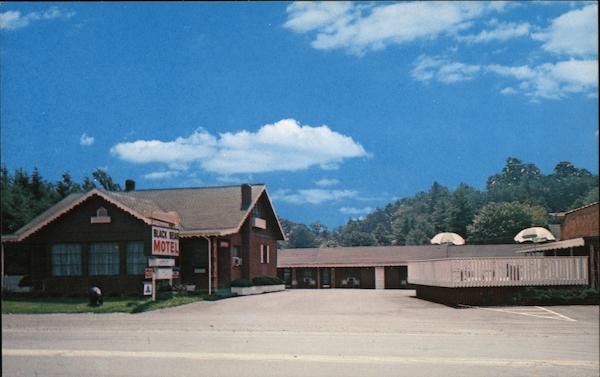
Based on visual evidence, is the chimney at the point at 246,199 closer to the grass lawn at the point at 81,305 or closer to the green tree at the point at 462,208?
the grass lawn at the point at 81,305

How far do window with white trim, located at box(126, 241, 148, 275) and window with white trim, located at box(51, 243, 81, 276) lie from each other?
765 centimetres

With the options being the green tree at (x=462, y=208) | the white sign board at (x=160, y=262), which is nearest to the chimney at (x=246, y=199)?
the white sign board at (x=160, y=262)

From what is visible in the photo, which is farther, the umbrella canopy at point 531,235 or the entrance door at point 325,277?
the entrance door at point 325,277

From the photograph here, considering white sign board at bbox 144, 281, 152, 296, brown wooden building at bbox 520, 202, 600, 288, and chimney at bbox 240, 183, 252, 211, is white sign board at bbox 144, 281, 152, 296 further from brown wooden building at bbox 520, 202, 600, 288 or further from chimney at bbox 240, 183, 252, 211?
chimney at bbox 240, 183, 252, 211

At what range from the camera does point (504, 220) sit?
1283 cm

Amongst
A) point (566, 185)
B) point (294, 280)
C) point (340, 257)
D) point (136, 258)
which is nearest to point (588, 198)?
point (566, 185)

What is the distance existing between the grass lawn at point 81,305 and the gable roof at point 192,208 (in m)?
3.00

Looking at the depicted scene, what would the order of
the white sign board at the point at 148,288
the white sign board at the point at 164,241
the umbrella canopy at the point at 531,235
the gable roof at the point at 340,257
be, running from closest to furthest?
the umbrella canopy at the point at 531,235, the white sign board at the point at 148,288, the white sign board at the point at 164,241, the gable roof at the point at 340,257

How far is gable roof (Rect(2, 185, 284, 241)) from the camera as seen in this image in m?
24.2

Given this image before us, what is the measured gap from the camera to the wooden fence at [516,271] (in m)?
23.9

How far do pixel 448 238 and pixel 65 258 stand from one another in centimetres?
767

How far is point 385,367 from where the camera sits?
Answer: 11.6 m

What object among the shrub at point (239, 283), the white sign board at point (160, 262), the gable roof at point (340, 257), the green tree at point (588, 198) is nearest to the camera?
the green tree at point (588, 198)

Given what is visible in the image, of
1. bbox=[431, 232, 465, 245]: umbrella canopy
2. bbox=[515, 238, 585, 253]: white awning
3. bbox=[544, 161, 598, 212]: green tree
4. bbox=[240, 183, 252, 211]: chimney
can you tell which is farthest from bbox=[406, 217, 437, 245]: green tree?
bbox=[240, 183, 252, 211]: chimney
